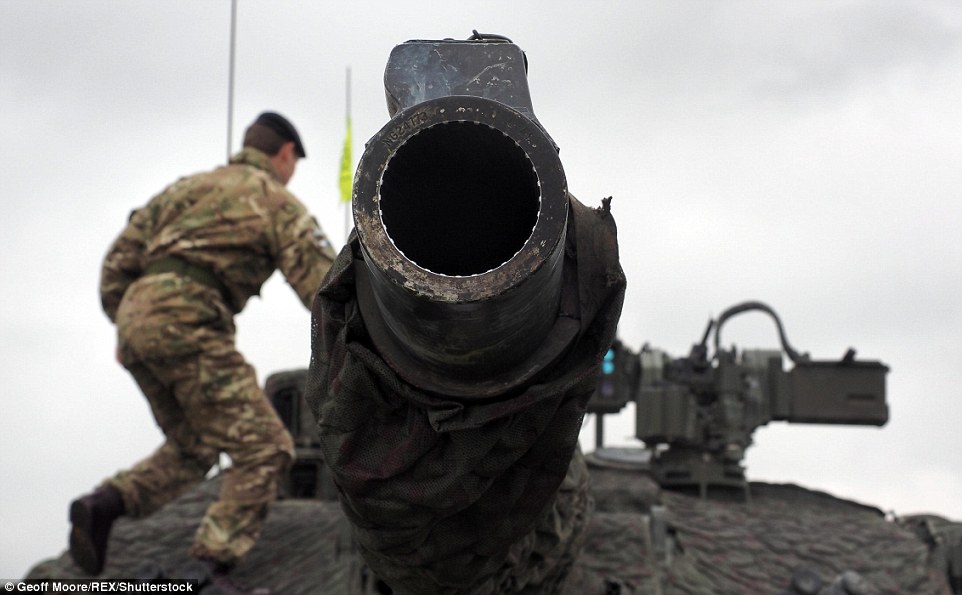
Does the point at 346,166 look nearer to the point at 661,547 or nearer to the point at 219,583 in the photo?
the point at 219,583

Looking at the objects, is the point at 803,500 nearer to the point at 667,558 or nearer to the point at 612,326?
the point at 667,558

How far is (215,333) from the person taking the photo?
222 inches

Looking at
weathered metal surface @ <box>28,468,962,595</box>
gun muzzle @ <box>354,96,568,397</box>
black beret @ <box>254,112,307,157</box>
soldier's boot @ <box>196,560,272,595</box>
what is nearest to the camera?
gun muzzle @ <box>354,96,568,397</box>

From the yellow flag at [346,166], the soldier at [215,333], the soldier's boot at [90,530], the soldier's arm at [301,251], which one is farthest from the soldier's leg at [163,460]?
the yellow flag at [346,166]

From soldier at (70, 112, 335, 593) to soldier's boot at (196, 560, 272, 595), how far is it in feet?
0.03

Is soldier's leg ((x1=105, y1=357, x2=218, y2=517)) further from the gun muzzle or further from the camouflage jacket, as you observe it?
the gun muzzle

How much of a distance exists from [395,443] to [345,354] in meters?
0.21

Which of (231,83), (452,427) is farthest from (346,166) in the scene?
(452,427)

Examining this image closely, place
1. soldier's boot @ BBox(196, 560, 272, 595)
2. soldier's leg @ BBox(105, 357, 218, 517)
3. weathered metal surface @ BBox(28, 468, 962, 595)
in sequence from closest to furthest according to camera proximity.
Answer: weathered metal surface @ BBox(28, 468, 962, 595)
soldier's boot @ BBox(196, 560, 272, 595)
soldier's leg @ BBox(105, 357, 218, 517)

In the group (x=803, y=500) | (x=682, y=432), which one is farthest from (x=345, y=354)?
(x=803, y=500)

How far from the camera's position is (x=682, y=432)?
20.6ft

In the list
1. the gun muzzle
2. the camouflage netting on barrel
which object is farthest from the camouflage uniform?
the gun muzzle

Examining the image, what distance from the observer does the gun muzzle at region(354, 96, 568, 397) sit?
1.77 m

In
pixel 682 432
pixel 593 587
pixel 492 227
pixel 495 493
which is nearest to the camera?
pixel 492 227
